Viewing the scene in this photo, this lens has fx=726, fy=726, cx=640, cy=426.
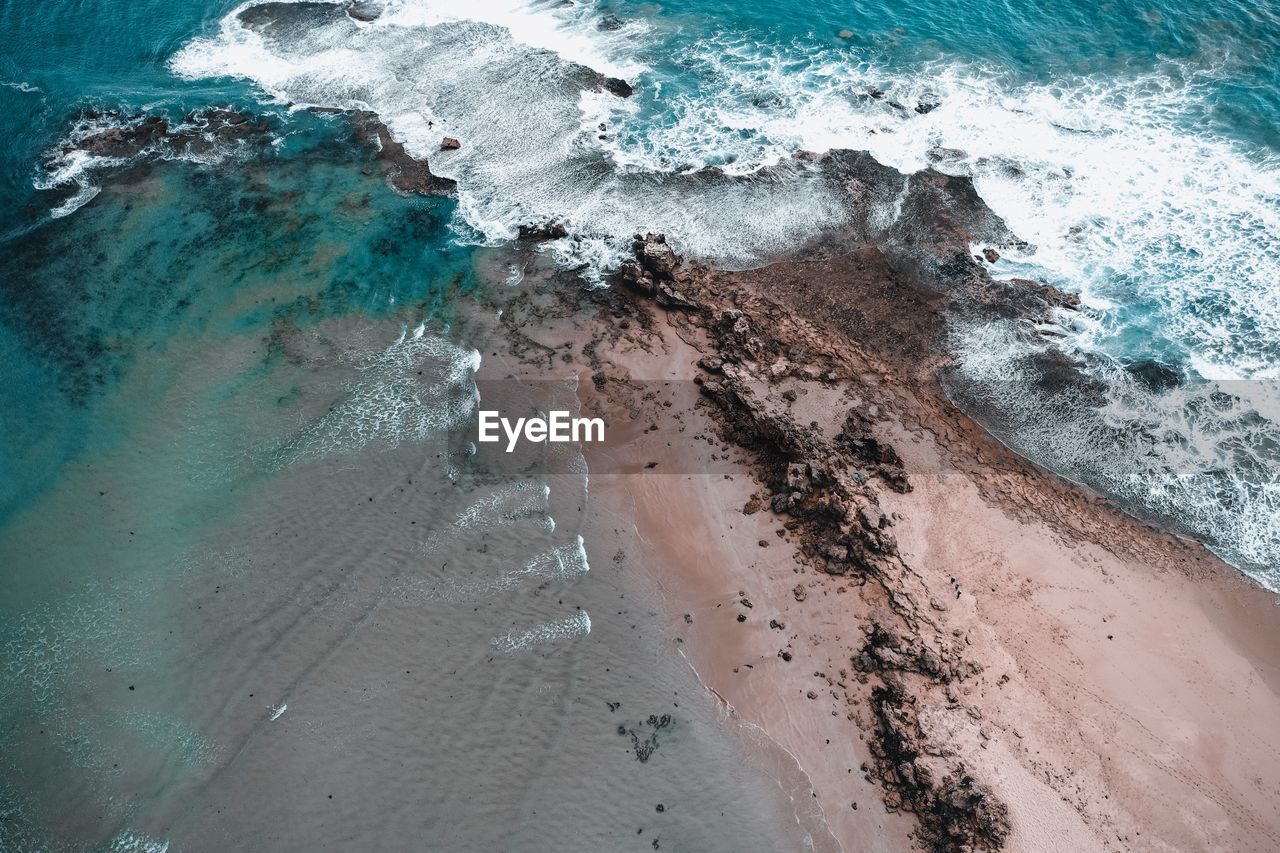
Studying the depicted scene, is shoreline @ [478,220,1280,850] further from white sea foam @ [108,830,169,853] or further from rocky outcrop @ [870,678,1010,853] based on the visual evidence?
white sea foam @ [108,830,169,853]

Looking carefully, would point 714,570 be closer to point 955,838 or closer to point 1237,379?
point 955,838

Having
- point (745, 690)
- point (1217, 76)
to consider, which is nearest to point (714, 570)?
point (745, 690)

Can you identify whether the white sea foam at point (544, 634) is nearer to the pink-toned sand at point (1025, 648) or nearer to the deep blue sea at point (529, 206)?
the pink-toned sand at point (1025, 648)

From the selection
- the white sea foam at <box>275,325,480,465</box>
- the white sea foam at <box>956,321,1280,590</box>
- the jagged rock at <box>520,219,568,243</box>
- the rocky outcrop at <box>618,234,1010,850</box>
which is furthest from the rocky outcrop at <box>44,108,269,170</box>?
the white sea foam at <box>956,321,1280,590</box>

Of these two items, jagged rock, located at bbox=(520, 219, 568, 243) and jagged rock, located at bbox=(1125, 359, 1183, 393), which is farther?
jagged rock, located at bbox=(520, 219, 568, 243)

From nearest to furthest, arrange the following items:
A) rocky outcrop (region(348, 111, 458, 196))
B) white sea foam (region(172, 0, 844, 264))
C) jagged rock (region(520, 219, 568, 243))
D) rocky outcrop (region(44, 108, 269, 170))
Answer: jagged rock (region(520, 219, 568, 243))
white sea foam (region(172, 0, 844, 264))
rocky outcrop (region(348, 111, 458, 196))
rocky outcrop (region(44, 108, 269, 170))
